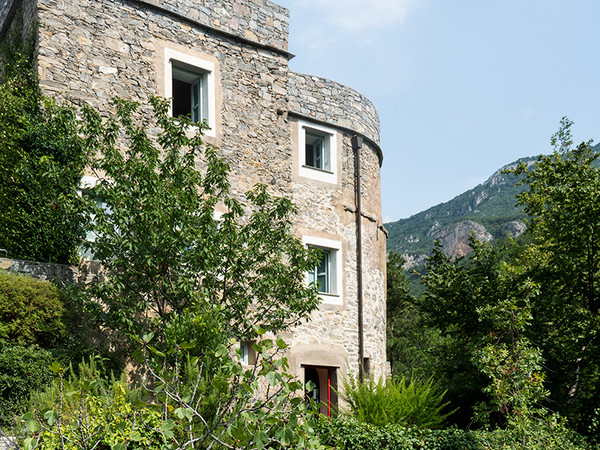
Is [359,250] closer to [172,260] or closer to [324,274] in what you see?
[324,274]

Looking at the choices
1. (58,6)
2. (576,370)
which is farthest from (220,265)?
(576,370)

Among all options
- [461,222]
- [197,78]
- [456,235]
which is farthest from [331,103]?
[456,235]

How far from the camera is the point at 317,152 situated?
14664mm

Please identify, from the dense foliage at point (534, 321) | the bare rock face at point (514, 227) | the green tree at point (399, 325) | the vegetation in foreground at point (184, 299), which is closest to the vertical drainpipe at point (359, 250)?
the dense foliage at point (534, 321)

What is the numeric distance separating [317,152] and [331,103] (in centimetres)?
119

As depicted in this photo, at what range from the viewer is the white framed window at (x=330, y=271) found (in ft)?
44.4

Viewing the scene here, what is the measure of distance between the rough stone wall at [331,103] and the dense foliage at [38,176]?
223 inches

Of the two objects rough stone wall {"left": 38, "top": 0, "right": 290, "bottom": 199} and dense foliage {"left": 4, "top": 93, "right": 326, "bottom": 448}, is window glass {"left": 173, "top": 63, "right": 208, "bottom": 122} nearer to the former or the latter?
rough stone wall {"left": 38, "top": 0, "right": 290, "bottom": 199}

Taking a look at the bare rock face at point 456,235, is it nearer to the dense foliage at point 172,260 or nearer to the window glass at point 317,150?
the window glass at point 317,150

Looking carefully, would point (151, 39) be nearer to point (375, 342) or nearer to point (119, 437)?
point (119, 437)

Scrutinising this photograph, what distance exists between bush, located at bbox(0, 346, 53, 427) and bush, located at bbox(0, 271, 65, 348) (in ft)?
0.60

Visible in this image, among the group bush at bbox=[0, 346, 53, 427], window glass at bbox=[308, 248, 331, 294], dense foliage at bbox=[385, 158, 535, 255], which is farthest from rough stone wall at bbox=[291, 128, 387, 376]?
dense foliage at bbox=[385, 158, 535, 255]

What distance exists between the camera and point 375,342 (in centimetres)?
1432

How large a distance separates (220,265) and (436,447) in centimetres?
420
